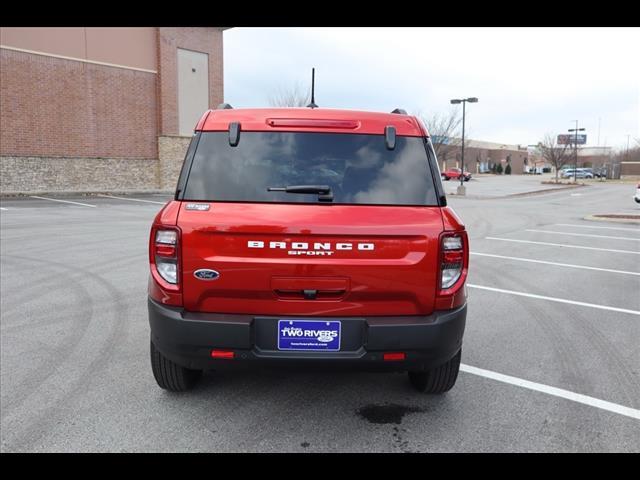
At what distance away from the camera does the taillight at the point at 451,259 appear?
3.02m

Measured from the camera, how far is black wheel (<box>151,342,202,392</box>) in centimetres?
352

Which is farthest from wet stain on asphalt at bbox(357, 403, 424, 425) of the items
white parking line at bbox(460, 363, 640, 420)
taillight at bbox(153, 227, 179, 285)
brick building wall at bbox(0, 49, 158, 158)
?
brick building wall at bbox(0, 49, 158, 158)

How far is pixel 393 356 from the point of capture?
2.97 metres

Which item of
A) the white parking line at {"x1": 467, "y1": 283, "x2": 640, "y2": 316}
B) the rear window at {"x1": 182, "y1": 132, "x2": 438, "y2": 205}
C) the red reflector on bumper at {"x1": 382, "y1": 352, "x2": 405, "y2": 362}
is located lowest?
the white parking line at {"x1": 467, "y1": 283, "x2": 640, "y2": 316}

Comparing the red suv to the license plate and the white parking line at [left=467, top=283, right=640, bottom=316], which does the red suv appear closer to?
the license plate

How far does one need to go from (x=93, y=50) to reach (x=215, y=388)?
2498cm

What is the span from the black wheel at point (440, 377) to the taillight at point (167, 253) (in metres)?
1.85

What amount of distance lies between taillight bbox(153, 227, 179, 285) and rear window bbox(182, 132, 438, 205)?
25 centimetres

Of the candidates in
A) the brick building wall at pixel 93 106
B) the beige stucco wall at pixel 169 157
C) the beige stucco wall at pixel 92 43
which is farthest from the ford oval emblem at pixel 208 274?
the beige stucco wall at pixel 169 157
